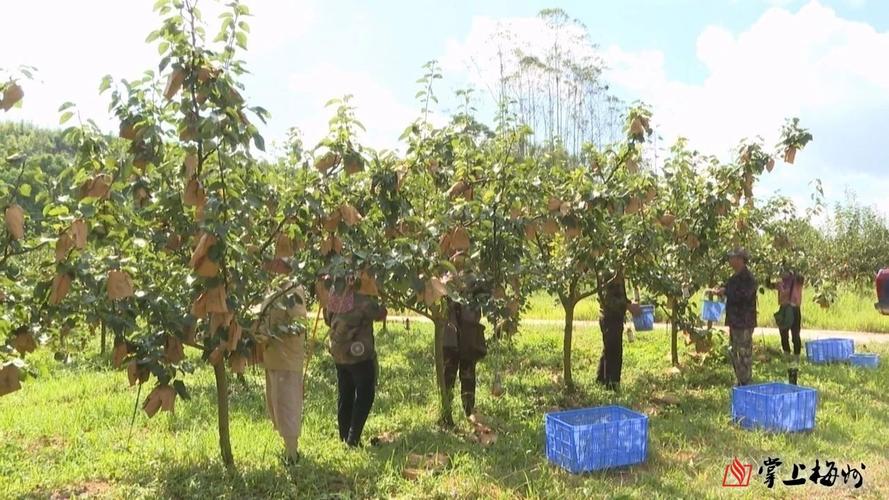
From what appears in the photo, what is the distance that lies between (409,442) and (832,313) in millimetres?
10816

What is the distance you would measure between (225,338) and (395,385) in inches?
138

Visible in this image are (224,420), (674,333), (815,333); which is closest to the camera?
(224,420)

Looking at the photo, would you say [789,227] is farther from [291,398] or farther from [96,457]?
[96,457]

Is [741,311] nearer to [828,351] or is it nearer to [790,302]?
[790,302]

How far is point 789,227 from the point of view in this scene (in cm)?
806

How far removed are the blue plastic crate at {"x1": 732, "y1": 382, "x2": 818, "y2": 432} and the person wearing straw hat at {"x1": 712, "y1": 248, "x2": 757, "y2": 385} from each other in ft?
3.63

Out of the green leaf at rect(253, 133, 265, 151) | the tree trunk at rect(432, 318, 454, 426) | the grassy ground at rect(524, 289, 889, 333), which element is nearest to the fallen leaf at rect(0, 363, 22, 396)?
the green leaf at rect(253, 133, 265, 151)

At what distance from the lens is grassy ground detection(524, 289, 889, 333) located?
12141 millimetres

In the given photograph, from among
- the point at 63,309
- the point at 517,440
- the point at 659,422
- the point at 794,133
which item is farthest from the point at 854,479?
the point at 63,309

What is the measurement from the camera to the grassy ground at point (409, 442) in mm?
3920

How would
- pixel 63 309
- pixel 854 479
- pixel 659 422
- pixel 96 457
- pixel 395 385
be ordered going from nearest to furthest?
pixel 63 309 → pixel 854 479 → pixel 96 457 → pixel 659 422 → pixel 395 385

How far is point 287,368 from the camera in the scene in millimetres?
4160

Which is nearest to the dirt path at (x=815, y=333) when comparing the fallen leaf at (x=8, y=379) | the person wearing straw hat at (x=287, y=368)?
the person wearing straw hat at (x=287, y=368)

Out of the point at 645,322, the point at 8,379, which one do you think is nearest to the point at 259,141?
the point at 8,379
